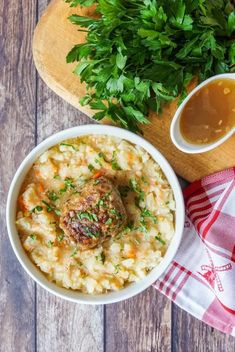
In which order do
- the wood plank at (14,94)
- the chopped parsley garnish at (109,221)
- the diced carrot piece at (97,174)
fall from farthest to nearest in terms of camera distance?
the wood plank at (14,94), the diced carrot piece at (97,174), the chopped parsley garnish at (109,221)

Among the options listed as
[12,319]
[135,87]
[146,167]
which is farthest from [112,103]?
[12,319]

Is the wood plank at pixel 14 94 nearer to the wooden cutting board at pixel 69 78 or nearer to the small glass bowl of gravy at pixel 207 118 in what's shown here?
the wooden cutting board at pixel 69 78

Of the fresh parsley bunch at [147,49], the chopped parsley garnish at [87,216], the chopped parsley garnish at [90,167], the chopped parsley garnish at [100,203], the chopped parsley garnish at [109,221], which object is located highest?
the fresh parsley bunch at [147,49]

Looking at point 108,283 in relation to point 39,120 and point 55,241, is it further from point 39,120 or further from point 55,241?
point 39,120

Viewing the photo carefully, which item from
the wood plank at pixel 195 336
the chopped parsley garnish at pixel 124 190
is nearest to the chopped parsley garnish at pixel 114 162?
the chopped parsley garnish at pixel 124 190

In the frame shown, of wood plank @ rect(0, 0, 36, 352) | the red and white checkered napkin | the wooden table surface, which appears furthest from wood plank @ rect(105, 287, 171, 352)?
wood plank @ rect(0, 0, 36, 352)

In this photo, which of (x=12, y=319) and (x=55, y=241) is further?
(x=12, y=319)
